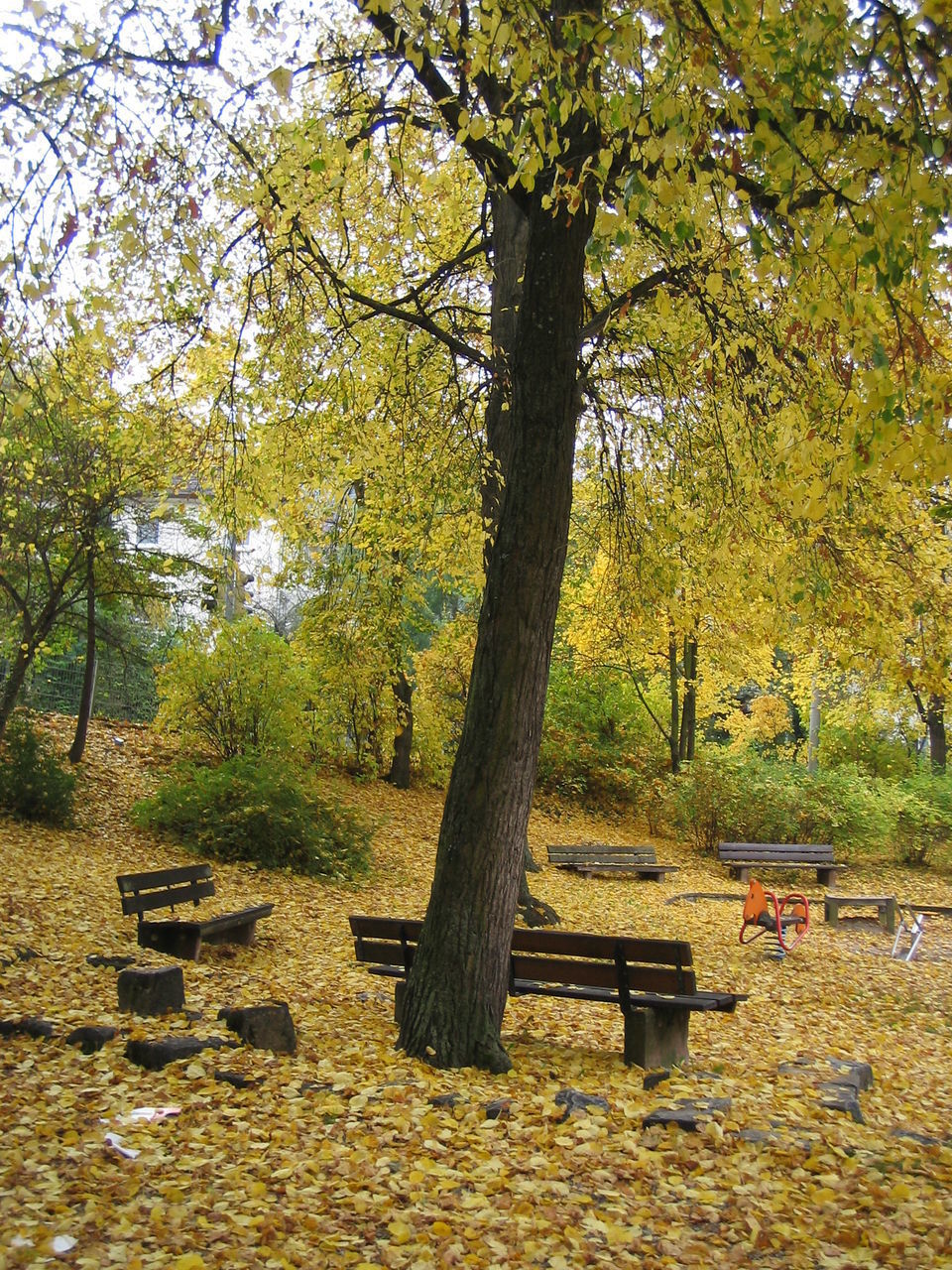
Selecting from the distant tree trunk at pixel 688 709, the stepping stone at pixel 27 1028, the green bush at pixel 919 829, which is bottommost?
the stepping stone at pixel 27 1028

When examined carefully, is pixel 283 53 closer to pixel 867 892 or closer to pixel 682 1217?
pixel 682 1217

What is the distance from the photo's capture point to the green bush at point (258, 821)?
39.6 ft

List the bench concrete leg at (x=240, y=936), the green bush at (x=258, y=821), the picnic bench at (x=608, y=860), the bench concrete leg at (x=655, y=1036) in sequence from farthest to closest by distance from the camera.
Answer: the picnic bench at (x=608, y=860) → the green bush at (x=258, y=821) → the bench concrete leg at (x=240, y=936) → the bench concrete leg at (x=655, y=1036)

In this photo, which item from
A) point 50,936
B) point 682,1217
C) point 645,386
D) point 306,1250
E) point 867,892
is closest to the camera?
point 306,1250

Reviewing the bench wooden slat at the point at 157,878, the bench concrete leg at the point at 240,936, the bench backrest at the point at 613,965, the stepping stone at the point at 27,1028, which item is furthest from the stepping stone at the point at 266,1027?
Result: the bench concrete leg at the point at 240,936

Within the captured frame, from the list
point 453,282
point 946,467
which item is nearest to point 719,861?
point 453,282

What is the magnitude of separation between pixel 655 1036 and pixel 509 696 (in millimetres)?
2110

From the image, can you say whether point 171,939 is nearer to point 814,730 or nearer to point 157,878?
point 157,878

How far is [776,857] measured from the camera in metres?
16.5

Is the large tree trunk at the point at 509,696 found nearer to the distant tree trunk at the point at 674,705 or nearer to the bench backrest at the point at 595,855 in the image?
the bench backrest at the point at 595,855

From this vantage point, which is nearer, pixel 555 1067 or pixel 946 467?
pixel 946 467

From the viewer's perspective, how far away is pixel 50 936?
7410 millimetres

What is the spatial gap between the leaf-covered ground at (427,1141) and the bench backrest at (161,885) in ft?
0.97

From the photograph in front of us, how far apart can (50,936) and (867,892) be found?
12.9 meters
